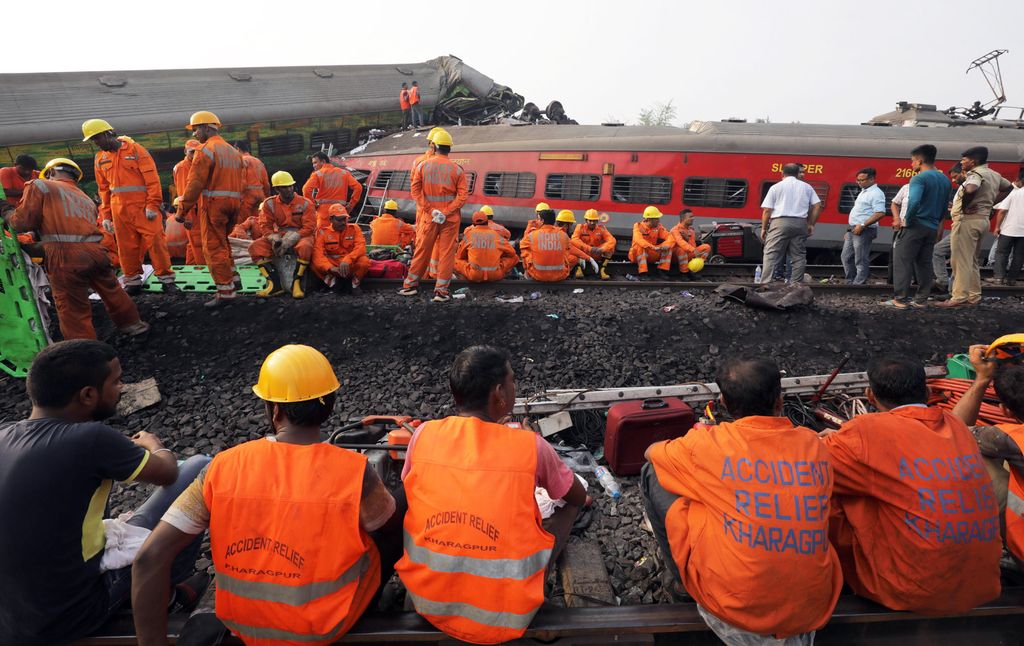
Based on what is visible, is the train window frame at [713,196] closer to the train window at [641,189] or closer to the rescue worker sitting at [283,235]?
the train window at [641,189]

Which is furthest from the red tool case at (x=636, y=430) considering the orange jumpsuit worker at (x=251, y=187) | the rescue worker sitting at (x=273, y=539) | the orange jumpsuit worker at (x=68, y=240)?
the orange jumpsuit worker at (x=251, y=187)

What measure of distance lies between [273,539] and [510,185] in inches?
382

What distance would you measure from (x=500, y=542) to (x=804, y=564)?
1.04 metres

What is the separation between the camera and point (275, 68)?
1456 centimetres

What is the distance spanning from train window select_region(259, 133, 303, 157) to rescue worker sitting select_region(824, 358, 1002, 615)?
1387 centimetres

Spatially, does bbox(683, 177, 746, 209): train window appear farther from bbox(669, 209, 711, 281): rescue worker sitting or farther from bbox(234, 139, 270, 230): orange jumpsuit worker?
bbox(234, 139, 270, 230): orange jumpsuit worker

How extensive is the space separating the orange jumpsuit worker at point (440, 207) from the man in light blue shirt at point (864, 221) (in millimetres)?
5500

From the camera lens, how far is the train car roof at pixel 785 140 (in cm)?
857

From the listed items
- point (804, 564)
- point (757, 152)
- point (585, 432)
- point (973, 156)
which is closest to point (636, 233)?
point (757, 152)

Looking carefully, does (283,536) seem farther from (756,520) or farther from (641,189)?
(641,189)

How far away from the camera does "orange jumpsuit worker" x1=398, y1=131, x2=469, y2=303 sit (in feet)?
20.8

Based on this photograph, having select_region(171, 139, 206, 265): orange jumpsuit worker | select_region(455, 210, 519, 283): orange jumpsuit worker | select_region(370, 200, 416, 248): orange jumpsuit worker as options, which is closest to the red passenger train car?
select_region(370, 200, 416, 248): orange jumpsuit worker

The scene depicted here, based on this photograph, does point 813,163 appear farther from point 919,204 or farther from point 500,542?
point 500,542

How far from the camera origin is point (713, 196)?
9.17 m
